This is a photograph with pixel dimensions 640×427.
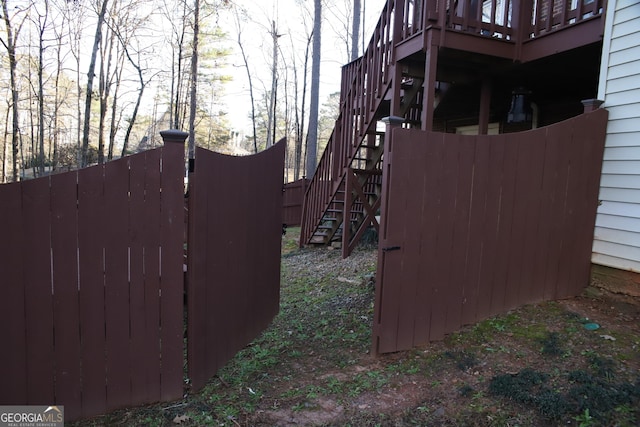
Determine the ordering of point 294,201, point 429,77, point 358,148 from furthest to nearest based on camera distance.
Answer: point 294,201 → point 358,148 → point 429,77

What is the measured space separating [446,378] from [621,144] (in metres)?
2.85

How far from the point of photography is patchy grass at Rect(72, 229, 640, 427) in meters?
2.59

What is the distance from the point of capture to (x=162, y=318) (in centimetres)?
274

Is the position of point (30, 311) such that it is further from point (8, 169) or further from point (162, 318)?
point (8, 169)

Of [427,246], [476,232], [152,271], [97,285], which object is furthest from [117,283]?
[476,232]

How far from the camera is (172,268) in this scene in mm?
2736

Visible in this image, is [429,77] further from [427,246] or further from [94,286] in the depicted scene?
[94,286]

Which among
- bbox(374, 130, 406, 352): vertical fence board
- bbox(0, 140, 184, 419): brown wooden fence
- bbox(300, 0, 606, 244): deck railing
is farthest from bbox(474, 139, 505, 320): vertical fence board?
bbox(0, 140, 184, 419): brown wooden fence

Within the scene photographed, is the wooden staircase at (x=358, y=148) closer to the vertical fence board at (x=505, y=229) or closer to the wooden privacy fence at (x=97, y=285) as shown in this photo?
the vertical fence board at (x=505, y=229)

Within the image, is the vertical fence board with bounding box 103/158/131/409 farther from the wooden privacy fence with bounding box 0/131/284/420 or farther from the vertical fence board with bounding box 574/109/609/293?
the vertical fence board with bounding box 574/109/609/293

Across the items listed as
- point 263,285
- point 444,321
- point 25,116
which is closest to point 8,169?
point 25,116

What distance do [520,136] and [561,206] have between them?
33.8 inches

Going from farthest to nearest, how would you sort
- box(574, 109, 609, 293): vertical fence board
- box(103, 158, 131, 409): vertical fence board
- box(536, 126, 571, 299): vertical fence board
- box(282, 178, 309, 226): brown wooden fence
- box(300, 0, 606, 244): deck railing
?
box(282, 178, 309, 226): brown wooden fence
box(300, 0, 606, 244): deck railing
box(574, 109, 609, 293): vertical fence board
box(536, 126, 571, 299): vertical fence board
box(103, 158, 131, 409): vertical fence board

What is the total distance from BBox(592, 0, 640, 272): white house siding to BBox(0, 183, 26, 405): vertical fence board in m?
4.74
